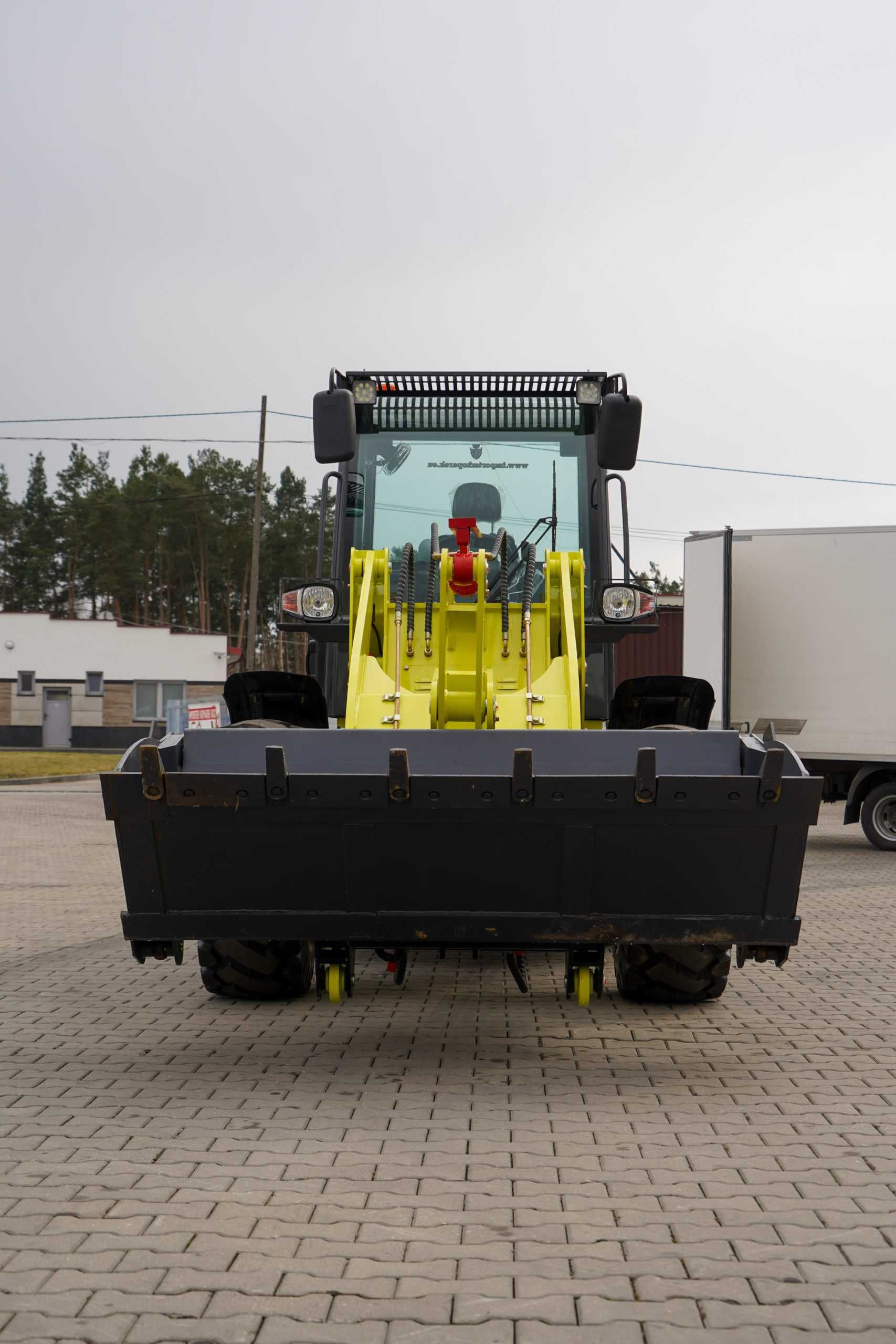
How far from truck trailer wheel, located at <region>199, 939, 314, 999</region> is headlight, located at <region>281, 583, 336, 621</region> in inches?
64.9

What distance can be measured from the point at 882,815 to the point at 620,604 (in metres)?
11.1

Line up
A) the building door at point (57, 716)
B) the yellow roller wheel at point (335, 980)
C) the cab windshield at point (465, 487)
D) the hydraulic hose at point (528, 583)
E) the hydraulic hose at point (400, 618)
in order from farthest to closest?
the building door at point (57, 716), the cab windshield at point (465, 487), the hydraulic hose at point (528, 583), the hydraulic hose at point (400, 618), the yellow roller wheel at point (335, 980)

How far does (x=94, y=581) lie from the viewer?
7350 centimetres

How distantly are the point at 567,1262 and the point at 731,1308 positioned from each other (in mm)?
483

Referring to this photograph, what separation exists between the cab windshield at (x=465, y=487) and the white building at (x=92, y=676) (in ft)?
143

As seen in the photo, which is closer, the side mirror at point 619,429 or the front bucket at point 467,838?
the front bucket at point 467,838

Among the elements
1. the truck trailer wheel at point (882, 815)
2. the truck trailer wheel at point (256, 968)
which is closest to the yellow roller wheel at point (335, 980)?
the truck trailer wheel at point (256, 968)

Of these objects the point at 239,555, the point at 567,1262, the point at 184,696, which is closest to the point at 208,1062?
the point at 567,1262

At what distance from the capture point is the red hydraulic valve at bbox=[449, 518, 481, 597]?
22.4 ft

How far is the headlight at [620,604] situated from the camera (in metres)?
7.22

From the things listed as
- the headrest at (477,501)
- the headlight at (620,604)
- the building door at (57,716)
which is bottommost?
the building door at (57,716)

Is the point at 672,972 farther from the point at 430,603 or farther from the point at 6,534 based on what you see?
the point at 6,534

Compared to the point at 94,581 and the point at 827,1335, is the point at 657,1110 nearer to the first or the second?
the point at 827,1335

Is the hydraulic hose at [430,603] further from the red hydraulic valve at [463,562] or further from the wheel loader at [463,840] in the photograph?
the wheel loader at [463,840]
